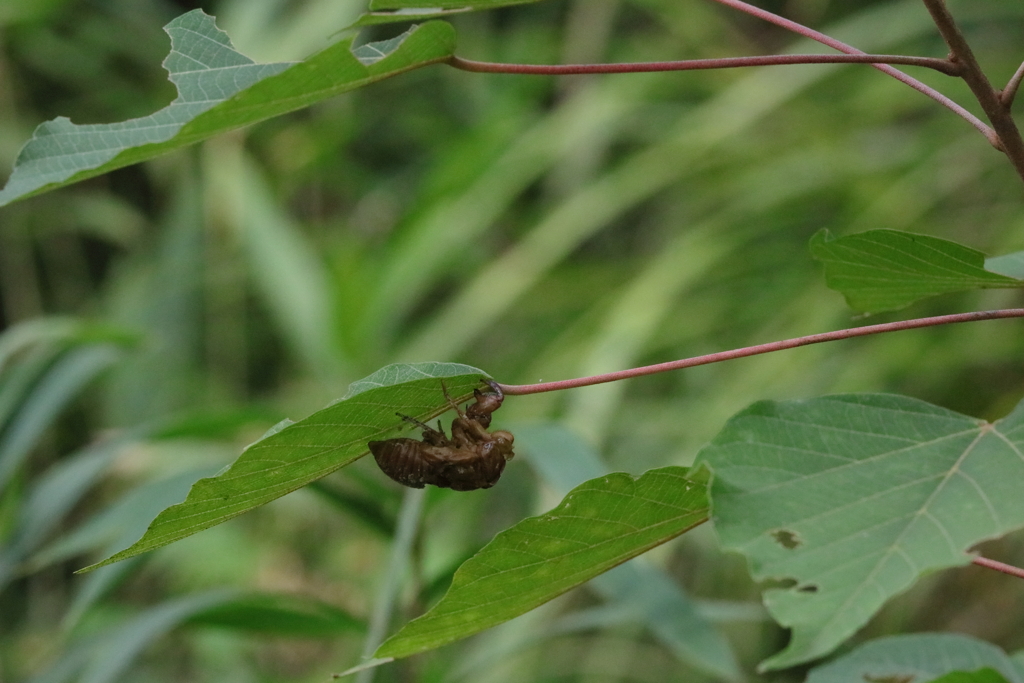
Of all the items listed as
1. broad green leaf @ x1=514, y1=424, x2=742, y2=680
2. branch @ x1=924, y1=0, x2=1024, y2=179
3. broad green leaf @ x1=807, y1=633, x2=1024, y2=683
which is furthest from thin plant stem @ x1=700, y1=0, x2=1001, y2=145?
broad green leaf @ x1=514, y1=424, x2=742, y2=680

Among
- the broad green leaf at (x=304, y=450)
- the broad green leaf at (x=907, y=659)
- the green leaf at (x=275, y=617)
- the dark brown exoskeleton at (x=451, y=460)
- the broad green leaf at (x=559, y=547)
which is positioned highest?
the green leaf at (x=275, y=617)

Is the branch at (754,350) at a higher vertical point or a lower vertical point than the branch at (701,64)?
lower

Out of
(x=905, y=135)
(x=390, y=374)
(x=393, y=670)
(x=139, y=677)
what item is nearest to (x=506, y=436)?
(x=390, y=374)

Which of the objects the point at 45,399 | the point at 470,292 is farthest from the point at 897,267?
the point at 470,292

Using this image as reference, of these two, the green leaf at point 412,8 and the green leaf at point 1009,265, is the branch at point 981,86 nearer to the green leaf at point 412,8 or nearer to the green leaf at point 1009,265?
the green leaf at point 1009,265

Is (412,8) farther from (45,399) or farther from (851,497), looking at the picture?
(45,399)

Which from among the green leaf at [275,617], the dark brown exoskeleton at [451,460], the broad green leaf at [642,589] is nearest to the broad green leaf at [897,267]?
the dark brown exoskeleton at [451,460]
